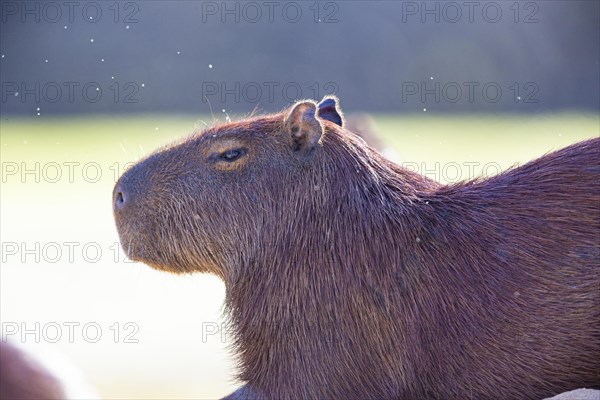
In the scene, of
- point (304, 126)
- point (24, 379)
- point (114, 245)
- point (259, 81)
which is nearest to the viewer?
point (304, 126)

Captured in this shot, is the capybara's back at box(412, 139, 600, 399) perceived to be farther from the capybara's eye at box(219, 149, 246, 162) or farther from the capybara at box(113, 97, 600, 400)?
the capybara's eye at box(219, 149, 246, 162)

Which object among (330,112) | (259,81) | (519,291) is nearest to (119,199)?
(330,112)

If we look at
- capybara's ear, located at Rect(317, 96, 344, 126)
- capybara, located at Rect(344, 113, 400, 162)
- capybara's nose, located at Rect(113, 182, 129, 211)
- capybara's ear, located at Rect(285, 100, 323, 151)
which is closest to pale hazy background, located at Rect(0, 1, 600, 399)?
capybara, located at Rect(344, 113, 400, 162)

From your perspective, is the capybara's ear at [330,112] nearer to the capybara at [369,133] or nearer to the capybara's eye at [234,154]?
the capybara's eye at [234,154]

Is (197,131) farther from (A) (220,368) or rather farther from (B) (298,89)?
(B) (298,89)

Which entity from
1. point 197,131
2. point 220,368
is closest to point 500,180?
point 197,131

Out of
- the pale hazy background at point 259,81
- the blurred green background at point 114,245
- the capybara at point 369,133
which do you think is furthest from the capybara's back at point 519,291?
the pale hazy background at point 259,81

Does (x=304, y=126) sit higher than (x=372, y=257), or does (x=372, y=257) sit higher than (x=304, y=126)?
(x=304, y=126)

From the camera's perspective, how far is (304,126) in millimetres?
5133

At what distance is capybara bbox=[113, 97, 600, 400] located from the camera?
4762 mm

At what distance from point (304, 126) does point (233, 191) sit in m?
0.50

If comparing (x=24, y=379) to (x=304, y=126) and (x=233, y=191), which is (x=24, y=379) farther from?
(x=304, y=126)

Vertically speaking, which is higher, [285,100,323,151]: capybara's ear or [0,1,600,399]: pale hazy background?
[285,100,323,151]: capybara's ear

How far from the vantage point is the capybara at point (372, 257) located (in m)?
4.76
